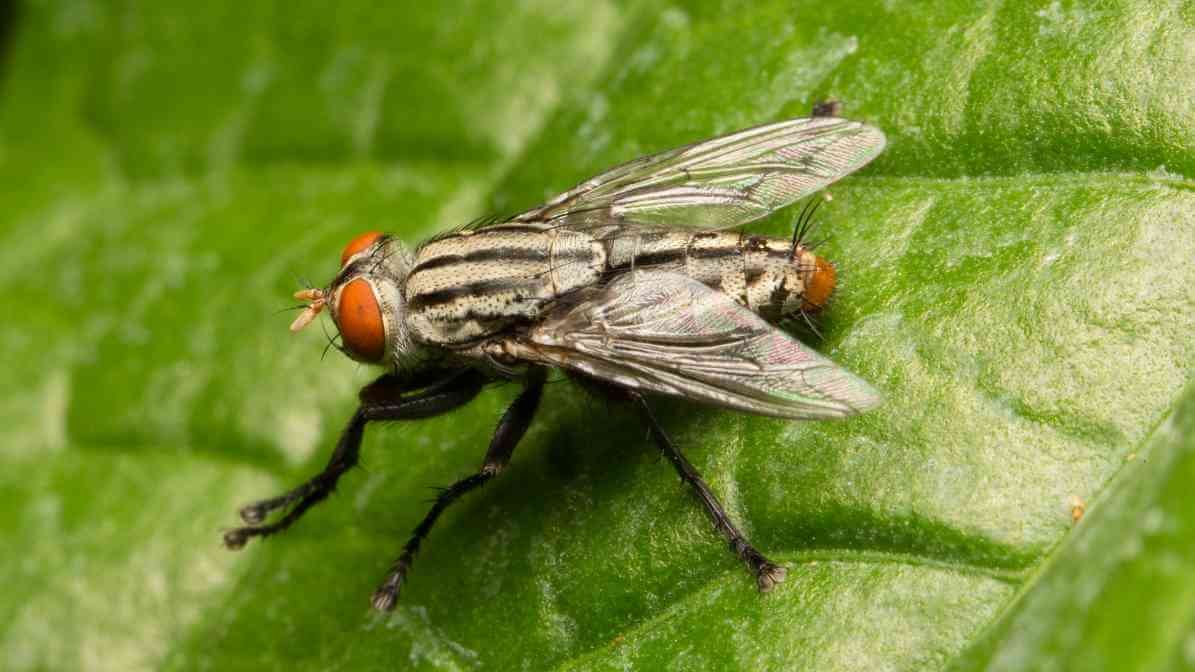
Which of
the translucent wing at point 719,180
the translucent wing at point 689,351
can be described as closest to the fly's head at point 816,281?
the translucent wing at point 689,351

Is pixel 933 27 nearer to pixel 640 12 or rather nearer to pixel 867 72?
pixel 867 72

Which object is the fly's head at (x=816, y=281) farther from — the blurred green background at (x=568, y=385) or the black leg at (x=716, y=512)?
the black leg at (x=716, y=512)

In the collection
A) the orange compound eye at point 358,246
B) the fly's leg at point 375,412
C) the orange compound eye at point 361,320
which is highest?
the orange compound eye at point 358,246

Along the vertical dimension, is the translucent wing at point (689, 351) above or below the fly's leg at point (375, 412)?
below

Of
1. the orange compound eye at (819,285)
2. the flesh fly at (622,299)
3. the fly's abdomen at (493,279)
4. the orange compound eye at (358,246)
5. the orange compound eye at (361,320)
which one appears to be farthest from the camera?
the orange compound eye at (358,246)

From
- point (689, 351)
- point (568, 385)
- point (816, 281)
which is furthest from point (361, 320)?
point (816, 281)

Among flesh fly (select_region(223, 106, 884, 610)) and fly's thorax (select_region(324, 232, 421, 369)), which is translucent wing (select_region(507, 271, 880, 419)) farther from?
fly's thorax (select_region(324, 232, 421, 369))

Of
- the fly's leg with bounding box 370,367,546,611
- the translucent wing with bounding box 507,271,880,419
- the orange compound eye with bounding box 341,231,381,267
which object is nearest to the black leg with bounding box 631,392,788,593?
the translucent wing with bounding box 507,271,880,419

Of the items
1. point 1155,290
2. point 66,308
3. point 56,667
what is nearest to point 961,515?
point 1155,290
